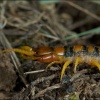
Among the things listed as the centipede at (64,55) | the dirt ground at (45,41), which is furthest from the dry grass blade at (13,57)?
the centipede at (64,55)

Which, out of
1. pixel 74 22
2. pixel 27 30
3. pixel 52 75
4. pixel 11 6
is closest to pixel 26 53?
pixel 52 75

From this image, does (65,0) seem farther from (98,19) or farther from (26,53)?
(26,53)

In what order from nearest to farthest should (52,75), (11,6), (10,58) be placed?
(52,75) → (10,58) → (11,6)

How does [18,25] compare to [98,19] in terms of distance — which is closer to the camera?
[18,25]

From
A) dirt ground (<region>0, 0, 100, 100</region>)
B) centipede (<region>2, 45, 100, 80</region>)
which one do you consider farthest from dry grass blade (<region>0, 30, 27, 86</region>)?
centipede (<region>2, 45, 100, 80</region>)

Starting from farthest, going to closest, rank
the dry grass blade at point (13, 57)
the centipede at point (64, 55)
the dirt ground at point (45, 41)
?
the dry grass blade at point (13, 57) → the centipede at point (64, 55) → the dirt ground at point (45, 41)

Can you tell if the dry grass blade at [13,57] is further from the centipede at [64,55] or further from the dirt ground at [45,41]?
the centipede at [64,55]

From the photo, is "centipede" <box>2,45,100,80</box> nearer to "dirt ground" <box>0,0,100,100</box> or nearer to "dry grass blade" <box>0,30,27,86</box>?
"dirt ground" <box>0,0,100,100</box>

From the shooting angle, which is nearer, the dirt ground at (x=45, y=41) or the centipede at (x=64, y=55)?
the dirt ground at (x=45, y=41)

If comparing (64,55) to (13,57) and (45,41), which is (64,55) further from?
(45,41)
